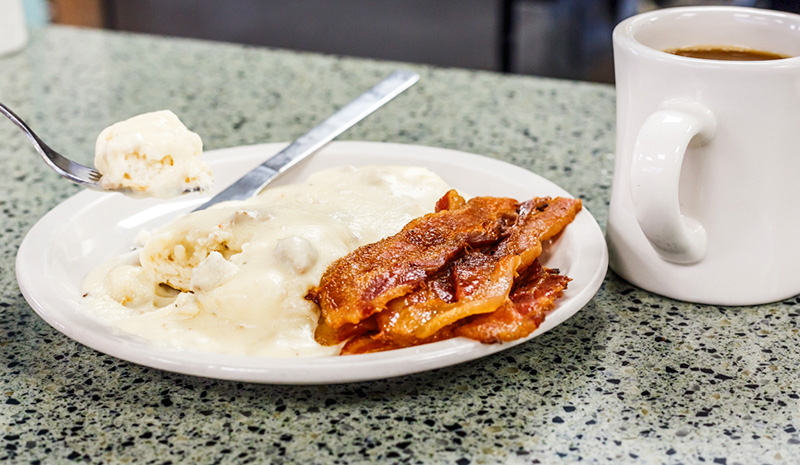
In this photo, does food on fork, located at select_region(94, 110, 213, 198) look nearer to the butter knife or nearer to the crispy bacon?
the butter knife

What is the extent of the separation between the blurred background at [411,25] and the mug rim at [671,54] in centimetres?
172

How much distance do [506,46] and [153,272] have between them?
2.32 metres

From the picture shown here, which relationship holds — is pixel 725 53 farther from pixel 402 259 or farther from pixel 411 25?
pixel 411 25

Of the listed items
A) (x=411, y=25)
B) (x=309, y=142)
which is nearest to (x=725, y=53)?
(x=309, y=142)

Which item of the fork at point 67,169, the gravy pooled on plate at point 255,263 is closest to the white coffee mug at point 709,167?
the gravy pooled on plate at point 255,263

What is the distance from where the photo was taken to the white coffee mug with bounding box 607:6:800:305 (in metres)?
0.79

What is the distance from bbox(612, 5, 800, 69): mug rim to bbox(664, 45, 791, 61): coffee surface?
3cm

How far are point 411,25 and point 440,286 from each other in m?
2.47

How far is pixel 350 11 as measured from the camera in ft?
10.4

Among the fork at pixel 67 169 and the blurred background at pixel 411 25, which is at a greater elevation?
the fork at pixel 67 169

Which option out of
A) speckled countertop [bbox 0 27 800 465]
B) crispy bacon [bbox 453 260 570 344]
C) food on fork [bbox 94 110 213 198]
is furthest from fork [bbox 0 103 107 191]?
crispy bacon [bbox 453 260 570 344]

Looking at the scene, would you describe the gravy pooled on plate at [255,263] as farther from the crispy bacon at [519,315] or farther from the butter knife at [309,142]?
the crispy bacon at [519,315]

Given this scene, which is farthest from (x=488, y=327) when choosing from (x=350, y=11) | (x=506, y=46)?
(x=350, y=11)

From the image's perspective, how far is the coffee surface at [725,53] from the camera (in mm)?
910
